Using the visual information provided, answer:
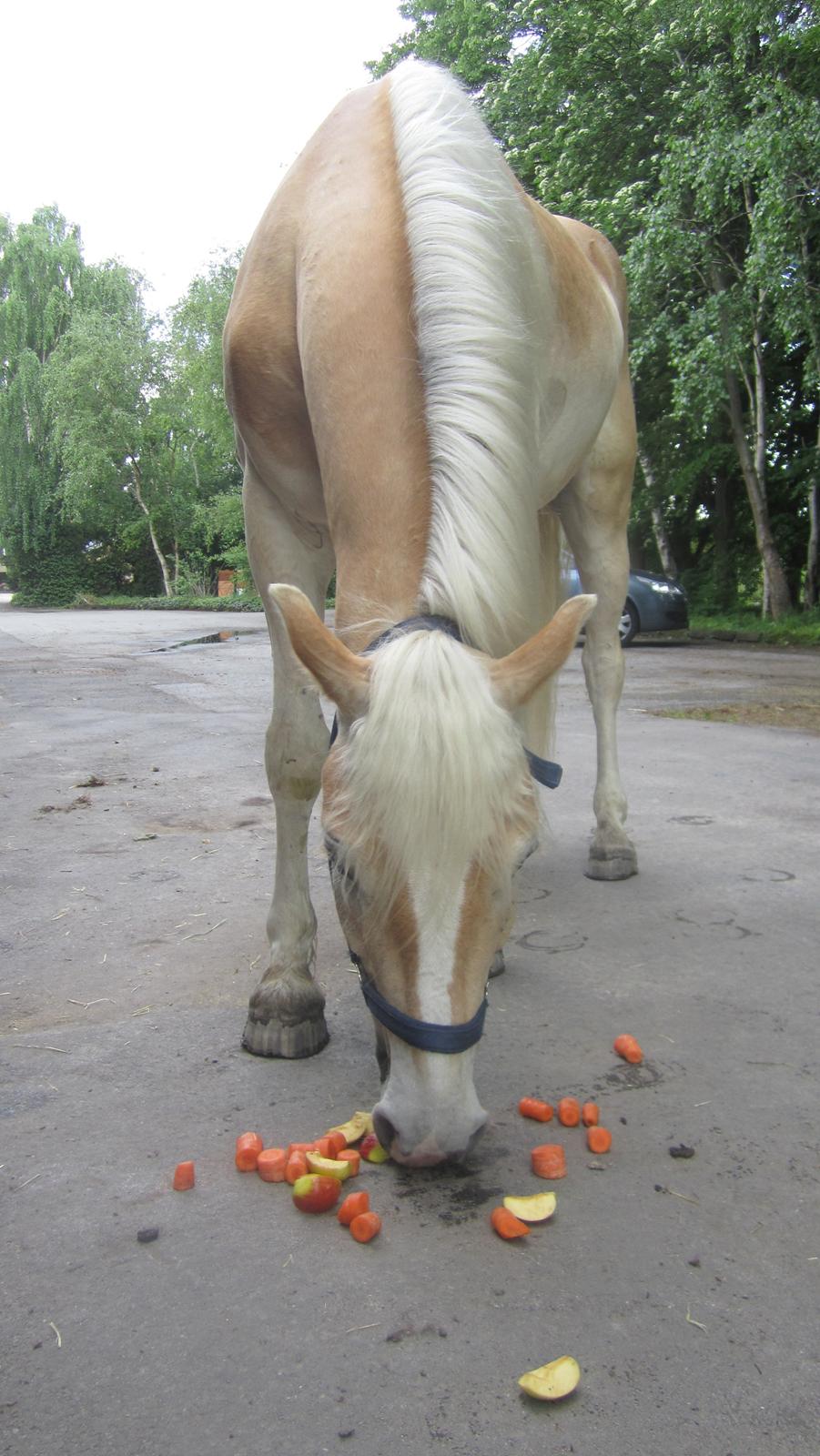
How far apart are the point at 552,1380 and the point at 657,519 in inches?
829

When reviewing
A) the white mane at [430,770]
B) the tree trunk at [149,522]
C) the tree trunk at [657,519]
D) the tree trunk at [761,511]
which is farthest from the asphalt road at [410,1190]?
the tree trunk at [149,522]

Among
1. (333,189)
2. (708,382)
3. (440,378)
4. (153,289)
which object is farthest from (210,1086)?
(153,289)

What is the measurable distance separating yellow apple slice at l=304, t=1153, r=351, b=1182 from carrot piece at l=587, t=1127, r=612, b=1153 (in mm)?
538

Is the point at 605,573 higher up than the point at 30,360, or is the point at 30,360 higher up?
the point at 30,360

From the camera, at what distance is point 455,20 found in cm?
2184

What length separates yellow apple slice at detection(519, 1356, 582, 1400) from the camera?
5.09 feet

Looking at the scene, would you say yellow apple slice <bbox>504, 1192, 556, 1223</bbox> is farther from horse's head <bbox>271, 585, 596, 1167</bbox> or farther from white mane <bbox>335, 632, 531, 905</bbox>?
white mane <bbox>335, 632, 531, 905</bbox>

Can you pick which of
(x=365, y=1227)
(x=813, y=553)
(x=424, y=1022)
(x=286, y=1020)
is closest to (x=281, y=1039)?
(x=286, y=1020)

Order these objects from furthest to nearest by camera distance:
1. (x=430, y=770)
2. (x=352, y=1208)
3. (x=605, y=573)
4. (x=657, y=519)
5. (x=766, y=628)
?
(x=657, y=519) < (x=766, y=628) < (x=605, y=573) < (x=352, y=1208) < (x=430, y=770)

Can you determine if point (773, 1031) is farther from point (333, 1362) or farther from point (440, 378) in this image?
point (440, 378)

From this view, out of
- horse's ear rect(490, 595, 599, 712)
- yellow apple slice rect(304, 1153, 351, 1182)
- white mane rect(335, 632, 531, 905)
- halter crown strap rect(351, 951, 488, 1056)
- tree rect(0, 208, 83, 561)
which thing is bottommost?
yellow apple slice rect(304, 1153, 351, 1182)

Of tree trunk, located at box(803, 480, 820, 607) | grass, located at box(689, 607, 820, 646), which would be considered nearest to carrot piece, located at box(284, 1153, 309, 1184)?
grass, located at box(689, 607, 820, 646)

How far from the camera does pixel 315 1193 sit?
2.02m

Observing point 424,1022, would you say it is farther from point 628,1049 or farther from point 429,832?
point 628,1049
